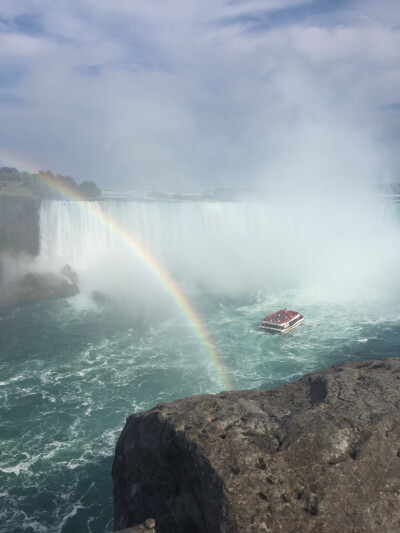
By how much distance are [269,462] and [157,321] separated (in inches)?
942

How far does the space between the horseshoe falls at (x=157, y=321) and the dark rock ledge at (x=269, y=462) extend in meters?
6.62

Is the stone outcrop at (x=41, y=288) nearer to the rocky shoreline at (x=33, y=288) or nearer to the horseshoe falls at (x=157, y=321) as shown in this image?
the rocky shoreline at (x=33, y=288)

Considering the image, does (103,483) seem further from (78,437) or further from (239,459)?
(239,459)

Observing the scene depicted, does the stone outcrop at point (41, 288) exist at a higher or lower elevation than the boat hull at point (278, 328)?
higher

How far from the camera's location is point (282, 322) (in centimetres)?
2692

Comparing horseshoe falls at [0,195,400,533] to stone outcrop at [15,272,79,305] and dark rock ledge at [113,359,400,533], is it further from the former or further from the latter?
dark rock ledge at [113,359,400,533]

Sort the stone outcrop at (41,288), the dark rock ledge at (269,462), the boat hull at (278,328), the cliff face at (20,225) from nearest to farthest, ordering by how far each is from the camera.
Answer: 1. the dark rock ledge at (269,462)
2. the boat hull at (278,328)
3. the stone outcrop at (41,288)
4. the cliff face at (20,225)

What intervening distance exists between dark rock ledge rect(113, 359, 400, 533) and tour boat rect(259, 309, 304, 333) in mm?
17897

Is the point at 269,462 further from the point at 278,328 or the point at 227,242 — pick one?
the point at 227,242

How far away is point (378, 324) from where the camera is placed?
1108 inches

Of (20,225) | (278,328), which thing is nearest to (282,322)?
(278,328)

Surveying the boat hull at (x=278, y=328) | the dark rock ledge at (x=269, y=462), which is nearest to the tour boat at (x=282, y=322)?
the boat hull at (x=278, y=328)

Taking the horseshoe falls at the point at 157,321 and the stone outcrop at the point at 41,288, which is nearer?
the horseshoe falls at the point at 157,321

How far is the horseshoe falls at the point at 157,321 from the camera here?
50.9 ft
